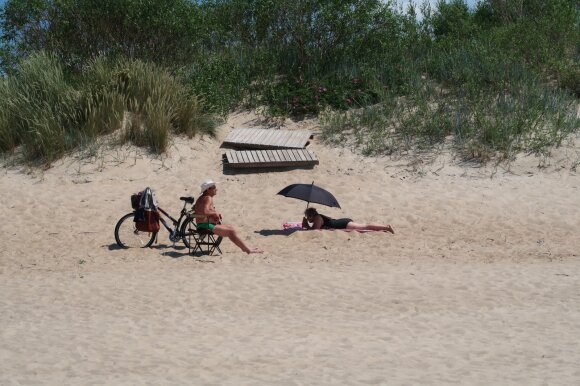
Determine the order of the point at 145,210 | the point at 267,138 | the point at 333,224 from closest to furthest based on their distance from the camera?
Answer: the point at 145,210 → the point at 333,224 → the point at 267,138

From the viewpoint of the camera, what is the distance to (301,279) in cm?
859

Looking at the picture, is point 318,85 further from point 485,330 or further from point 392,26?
point 485,330

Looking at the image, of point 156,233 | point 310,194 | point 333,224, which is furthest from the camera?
point 333,224

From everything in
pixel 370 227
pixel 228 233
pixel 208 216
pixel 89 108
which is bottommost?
pixel 370 227

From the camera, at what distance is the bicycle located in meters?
9.80

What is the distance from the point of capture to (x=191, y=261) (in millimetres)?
9516

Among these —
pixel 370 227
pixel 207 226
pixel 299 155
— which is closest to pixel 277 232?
pixel 370 227

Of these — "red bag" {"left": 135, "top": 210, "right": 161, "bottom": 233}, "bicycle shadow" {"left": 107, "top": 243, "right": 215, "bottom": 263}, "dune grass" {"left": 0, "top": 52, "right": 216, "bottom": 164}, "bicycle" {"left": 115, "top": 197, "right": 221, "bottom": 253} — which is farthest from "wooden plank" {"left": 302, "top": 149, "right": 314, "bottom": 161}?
"red bag" {"left": 135, "top": 210, "right": 161, "bottom": 233}

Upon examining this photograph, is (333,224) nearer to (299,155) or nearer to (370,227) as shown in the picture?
(370,227)

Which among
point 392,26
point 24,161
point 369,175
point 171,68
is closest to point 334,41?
point 392,26

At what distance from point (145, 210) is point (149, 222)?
0.18 m

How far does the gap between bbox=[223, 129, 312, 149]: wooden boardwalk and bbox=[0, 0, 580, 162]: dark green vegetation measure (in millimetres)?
594

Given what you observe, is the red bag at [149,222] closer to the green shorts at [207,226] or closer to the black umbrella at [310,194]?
the green shorts at [207,226]

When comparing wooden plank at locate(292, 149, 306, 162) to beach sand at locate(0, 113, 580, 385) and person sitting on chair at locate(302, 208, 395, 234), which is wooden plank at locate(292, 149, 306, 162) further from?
person sitting on chair at locate(302, 208, 395, 234)
